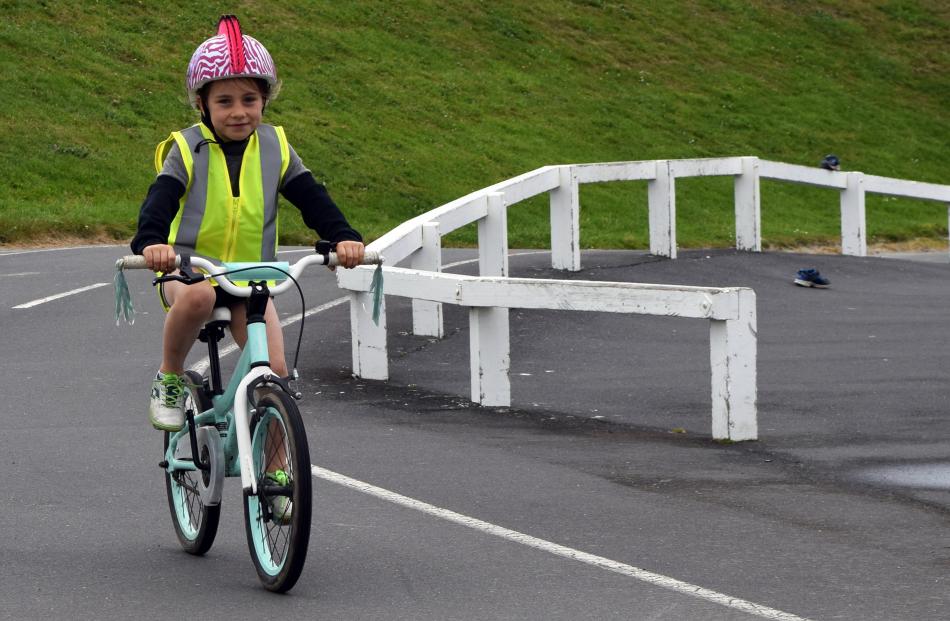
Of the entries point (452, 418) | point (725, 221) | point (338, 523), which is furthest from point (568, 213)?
point (725, 221)

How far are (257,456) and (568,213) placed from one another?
37.1ft

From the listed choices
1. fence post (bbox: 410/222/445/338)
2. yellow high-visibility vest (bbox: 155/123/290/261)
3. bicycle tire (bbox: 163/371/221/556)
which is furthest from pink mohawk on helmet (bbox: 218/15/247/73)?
fence post (bbox: 410/222/445/338)

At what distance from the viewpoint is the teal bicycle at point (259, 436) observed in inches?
231

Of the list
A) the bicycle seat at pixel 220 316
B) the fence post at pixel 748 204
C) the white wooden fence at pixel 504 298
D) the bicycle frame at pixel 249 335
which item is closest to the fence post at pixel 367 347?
the white wooden fence at pixel 504 298

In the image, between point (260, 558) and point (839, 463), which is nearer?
point (260, 558)

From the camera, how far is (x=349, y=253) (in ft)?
20.5

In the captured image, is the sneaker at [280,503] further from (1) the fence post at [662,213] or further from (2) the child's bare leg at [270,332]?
(1) the fence post at [662,213]

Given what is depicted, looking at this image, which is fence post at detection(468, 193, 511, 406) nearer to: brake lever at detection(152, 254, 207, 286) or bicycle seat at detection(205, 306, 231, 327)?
bicycle seat at detection(205, 306, 231, 327)

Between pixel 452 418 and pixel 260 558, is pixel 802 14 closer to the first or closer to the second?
pixel 452 418

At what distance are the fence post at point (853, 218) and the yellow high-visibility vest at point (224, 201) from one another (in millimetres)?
15399

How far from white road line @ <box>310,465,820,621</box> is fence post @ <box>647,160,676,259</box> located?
10.5 m

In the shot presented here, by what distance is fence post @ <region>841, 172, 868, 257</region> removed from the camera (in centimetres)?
2114

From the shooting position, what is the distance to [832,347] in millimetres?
13117

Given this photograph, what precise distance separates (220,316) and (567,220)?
10.9 metres
